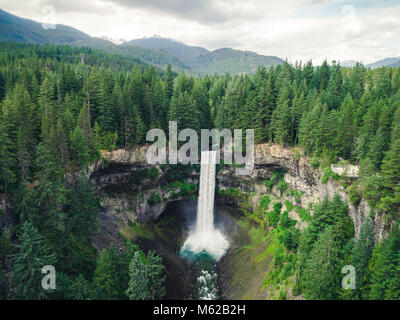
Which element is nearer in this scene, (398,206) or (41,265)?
(41,265)

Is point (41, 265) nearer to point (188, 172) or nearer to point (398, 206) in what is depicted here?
point (188, 172)

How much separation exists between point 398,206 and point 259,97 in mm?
34698

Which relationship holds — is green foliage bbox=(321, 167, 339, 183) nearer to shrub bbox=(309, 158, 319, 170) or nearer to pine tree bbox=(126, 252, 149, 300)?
shrub bbox=(309, 158, 319, 170)

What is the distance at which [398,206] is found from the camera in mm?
31641

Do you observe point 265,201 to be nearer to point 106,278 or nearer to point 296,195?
point 296,195

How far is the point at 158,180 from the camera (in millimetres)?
56312

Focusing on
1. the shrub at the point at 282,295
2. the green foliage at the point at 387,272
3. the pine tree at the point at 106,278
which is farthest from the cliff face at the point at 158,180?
the pine tree at the point at 106,278

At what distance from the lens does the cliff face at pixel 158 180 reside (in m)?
49.1

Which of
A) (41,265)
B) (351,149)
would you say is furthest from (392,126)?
(41,265)

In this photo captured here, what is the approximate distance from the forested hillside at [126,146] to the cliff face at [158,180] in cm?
289

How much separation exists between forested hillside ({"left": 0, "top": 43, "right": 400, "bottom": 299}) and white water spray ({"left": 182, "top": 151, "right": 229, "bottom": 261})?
938cm

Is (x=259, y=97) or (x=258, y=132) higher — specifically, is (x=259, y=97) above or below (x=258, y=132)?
above
